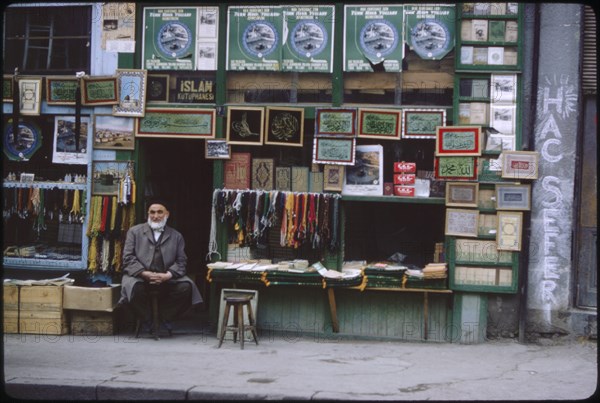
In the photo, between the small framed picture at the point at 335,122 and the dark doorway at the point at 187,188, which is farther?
the dark doorway at the point at 187,188

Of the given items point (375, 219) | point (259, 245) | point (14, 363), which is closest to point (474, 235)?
point (375, 219)

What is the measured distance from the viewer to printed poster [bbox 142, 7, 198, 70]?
1027 cm

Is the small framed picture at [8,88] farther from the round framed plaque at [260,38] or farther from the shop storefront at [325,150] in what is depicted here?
the round framed plaque at [260,38]

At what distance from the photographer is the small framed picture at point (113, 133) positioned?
33.9 feet

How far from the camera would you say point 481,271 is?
958 cm

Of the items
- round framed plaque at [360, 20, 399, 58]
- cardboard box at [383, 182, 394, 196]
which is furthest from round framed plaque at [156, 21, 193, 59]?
cardboard box at [383, 182, 394, 196]

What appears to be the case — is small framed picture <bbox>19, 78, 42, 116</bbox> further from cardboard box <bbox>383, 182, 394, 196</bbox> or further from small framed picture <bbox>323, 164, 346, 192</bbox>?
cardboard box <bbox>383, 182, 394, 196</bbox>

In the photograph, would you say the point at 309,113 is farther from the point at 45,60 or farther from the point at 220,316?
the point at 45,60

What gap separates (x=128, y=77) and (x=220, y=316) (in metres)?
3.49

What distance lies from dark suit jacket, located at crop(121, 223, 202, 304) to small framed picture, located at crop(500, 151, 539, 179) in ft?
14.1

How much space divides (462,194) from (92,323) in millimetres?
5163

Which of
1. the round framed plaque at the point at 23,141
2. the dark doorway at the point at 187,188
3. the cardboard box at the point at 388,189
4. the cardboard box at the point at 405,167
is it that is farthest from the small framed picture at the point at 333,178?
the round framed plaque at the point at 23,141

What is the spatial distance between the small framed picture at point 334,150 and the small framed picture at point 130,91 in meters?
2.45

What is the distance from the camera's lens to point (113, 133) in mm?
10344
